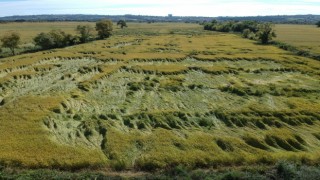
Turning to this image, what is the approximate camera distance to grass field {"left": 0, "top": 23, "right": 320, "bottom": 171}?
1145 inches

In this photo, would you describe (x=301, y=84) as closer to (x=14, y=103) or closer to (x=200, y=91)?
(x=200, y=91)

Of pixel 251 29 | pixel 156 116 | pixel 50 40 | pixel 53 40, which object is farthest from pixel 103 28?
pixel 156 116

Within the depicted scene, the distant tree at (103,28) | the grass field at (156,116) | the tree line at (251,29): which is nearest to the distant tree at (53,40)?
the distant tree at (103,28)

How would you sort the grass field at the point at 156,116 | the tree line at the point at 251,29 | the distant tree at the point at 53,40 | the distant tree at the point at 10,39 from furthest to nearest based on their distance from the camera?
1. the tree line at the point at 251,29
2. the distant tree at the point at 53,40
3. the distant tree at the point at 10,39
4. the grass field at the point at 156,116

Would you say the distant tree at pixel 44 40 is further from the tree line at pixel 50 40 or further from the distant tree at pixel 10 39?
the distant tree at pixel 10 39

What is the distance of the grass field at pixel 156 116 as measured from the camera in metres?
29.1

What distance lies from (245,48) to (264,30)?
23.3 meters

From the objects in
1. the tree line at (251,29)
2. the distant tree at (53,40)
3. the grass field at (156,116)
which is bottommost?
the grass field at (156,116)

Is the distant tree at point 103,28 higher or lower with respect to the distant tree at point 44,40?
higher

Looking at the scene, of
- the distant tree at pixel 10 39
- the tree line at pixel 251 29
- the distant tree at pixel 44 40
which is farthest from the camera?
the tree line at pixel 251 29

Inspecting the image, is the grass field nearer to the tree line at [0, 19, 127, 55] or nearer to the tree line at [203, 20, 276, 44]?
the tree line at [0, 19, 127, 55]

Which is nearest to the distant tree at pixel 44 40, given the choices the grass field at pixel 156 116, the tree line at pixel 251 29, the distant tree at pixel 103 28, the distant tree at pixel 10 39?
Answer: the distant tree at pixel 10 39

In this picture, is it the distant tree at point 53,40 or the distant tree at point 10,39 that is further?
the distant tree at point 53,40

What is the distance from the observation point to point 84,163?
27.8 m
